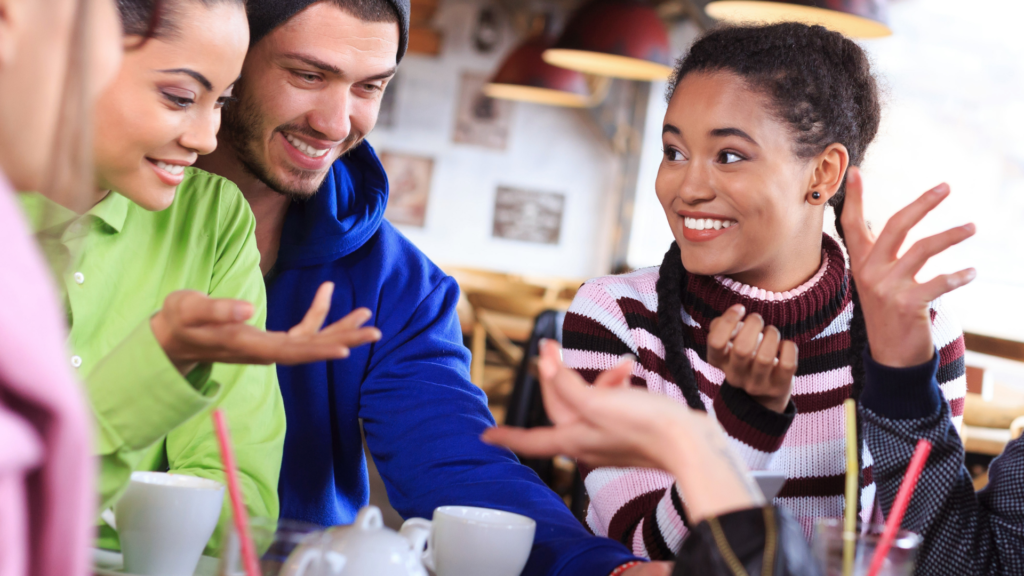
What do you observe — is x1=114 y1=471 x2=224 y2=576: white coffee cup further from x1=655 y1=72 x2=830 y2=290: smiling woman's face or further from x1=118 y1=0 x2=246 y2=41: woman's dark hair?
x1=655 y1=72 x2=830 y2=290: smiling woman's face

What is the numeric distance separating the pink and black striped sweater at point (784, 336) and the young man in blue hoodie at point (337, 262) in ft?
0.70

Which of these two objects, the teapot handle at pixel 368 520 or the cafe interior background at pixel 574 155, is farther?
the cafe interior background at pixel 574 155

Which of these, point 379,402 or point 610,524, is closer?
point 610,524

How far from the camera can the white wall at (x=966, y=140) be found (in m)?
4.50

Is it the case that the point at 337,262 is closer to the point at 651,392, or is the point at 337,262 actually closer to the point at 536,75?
the point at 651,392

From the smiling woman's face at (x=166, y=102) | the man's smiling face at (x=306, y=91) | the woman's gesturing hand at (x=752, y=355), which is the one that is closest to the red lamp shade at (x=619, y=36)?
the man's smiling face at (x=306, y=91)

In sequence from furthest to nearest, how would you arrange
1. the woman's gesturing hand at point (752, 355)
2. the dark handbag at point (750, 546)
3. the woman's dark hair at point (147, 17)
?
the woman's dark hair at point (147, 17)
the woman's gesturing hand at point (752, 355)
the dark handbag at point (750, 546)

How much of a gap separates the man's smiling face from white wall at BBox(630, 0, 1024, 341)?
10.9 ft

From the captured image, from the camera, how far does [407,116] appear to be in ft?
23.1

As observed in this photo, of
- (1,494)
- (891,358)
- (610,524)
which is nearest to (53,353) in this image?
(1,494)

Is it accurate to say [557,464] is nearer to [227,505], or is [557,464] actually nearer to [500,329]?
[500,329]

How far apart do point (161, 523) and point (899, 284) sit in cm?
81

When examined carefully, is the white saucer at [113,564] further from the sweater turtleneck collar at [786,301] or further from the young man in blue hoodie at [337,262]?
the sweater turtleneck collar at [786,301]

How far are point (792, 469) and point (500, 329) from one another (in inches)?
161
